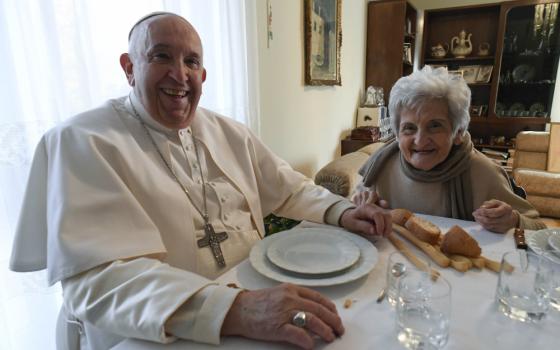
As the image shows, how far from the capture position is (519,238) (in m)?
1.03

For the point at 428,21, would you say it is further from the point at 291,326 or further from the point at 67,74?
the point at 291,326

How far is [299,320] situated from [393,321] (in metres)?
0.19

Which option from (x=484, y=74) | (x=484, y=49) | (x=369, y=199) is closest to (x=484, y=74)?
(x=484, y=74)

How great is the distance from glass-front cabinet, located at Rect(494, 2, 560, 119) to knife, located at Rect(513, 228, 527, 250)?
3.92 meters

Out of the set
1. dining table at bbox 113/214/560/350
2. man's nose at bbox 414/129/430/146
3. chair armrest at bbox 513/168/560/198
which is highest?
man's nose at bbox 414/129/430/146

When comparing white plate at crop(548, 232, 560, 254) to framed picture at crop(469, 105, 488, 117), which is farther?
framed picture at crop(469, 105, 488, 117)

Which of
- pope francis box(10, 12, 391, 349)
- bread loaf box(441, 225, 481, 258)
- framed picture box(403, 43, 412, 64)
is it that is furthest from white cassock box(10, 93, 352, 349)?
framed picture box(403, 43, 412, 64)

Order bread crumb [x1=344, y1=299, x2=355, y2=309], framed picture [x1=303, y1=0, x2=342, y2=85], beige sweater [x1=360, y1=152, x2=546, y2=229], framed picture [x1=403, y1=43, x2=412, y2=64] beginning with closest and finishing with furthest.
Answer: bread crumb [x1=344, y1=299, x2=355, y2=309]
beige sweater [x1=360, y1=152, x2=546, y2=229]
framed picture [x1=303, y1=0, x2=342, y2=85]
framed picture [x1=403, y1=43, x2=412, y2=64]

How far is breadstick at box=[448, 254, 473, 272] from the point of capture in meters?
0.86

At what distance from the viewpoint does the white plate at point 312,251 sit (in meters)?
0.85

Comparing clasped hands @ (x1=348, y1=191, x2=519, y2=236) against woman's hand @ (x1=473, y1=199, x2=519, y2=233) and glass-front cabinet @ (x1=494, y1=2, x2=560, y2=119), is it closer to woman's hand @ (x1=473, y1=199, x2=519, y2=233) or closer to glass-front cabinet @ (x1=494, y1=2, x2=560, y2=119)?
woman's hand @ (x1=473, y1=199, x2=519, y2=233)

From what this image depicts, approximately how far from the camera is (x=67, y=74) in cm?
123

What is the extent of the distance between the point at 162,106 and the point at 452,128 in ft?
3.53

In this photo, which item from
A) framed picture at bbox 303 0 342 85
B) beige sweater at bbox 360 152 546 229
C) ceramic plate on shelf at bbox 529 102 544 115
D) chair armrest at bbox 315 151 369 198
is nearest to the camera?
beige sweater at bbox 360 152 546 229
